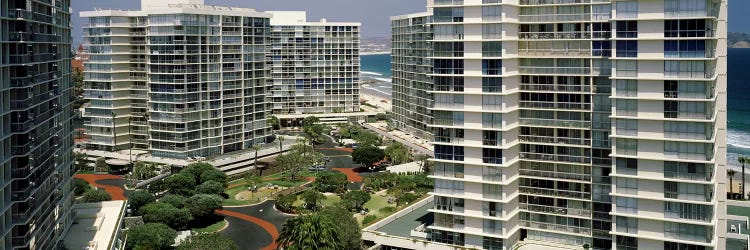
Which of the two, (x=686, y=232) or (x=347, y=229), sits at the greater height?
(x=686, y=232)

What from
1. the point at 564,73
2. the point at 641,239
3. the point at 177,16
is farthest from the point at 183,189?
the point at 641,239

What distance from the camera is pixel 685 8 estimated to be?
5394 cm

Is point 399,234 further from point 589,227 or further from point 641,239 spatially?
point 641,239

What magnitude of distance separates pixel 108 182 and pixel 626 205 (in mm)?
88093

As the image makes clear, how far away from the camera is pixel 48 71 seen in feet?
183

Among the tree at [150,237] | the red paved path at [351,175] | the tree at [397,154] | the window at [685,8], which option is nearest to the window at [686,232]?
the window at [685,8]

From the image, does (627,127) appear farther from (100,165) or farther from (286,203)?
(100,165)

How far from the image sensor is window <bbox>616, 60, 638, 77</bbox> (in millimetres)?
56094

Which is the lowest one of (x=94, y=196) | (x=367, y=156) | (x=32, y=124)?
(x=94, y=196)

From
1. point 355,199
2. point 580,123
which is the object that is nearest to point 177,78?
point 355,199

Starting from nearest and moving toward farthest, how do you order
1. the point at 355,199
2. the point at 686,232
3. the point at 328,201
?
the point at 686,232 → the point at 355,199 → the point at 328,201

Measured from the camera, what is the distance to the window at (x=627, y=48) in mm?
55938

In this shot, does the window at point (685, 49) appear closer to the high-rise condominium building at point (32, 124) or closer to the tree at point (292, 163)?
Result: the high-rise condominium building at point (32, 124)

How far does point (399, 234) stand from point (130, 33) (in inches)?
2946
